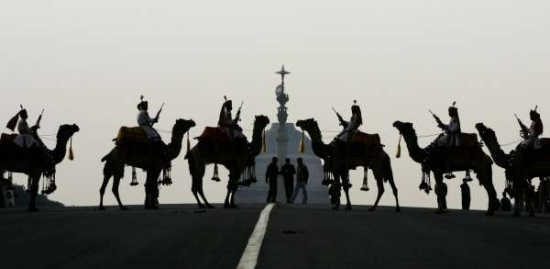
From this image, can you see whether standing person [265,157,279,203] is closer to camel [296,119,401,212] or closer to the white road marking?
camel [296,119,401,212]

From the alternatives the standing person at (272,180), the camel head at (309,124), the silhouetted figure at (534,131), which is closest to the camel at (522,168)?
the silhouetted figure at (534,131)

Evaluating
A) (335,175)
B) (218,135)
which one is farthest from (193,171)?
(335,175)

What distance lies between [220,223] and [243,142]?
546 inches

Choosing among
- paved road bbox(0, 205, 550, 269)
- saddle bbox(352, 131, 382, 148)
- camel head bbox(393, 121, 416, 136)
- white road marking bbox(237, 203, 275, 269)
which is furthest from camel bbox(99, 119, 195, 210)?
white road marking bbox(237, 203, 275, 269)

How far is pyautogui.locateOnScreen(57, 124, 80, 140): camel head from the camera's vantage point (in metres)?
39.8

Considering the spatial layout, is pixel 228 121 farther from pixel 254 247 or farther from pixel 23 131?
pixel 254 247

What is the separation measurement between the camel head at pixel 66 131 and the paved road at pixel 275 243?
480 inches

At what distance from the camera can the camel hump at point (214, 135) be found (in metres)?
37.9

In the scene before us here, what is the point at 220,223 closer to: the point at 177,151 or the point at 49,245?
the point at 49,245

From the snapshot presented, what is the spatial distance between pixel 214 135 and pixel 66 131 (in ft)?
15.0

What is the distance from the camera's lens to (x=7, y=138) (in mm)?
36438

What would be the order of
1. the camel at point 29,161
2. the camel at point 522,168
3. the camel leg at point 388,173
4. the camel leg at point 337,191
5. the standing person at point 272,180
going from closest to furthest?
the camel at point 29,161 < the camel at point 522,168 < the camel leg at point 337,191 < the camel leg at point 388,173 < the standing person at point 272,180

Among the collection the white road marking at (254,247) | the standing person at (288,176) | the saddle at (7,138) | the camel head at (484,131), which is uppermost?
the camel head at (484,131)

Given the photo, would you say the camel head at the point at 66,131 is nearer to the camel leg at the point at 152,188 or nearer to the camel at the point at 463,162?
the camel leg at the point at 152,188
